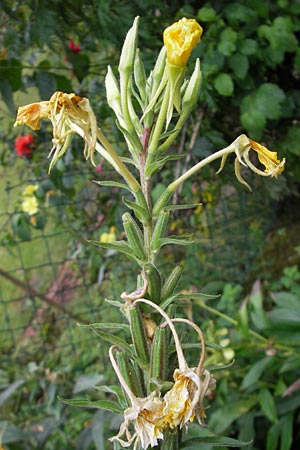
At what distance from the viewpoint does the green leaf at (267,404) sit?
3.74ft

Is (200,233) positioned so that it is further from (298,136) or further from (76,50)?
(76,50)

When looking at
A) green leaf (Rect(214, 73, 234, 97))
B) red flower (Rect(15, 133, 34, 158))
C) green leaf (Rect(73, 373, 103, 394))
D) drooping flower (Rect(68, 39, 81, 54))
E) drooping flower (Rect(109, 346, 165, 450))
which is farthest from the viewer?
red flower (Rect(15, 133, 34, 158))

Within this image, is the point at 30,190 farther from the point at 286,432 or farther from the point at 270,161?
the point at 270,161

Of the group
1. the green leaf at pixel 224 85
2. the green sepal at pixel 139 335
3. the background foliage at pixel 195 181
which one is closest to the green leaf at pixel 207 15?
the background foliage at pixel 195 181

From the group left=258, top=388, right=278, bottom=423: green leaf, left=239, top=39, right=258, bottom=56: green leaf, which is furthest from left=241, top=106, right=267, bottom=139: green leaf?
left=258, top=388, right=278, bottom=423: green leaf

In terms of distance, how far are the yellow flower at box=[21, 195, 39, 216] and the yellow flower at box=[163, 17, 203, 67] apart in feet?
4.12

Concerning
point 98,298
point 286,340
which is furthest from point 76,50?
point 98,298

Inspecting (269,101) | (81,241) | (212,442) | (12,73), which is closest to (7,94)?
(12,73)

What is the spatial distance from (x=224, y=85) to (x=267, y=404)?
0.70 meters

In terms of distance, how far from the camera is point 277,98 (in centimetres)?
131

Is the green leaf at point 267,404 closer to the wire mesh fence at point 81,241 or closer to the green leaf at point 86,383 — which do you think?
the green leaf at point 86,383

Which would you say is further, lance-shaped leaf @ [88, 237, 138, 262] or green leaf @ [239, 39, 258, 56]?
green leaf @ [239, 39, 258, 56]

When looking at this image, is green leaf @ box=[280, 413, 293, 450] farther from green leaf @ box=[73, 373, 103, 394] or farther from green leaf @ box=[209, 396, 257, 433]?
green leaf @ box=[73, 373, 103, 394]

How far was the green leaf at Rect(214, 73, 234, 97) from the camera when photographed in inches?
50.4
